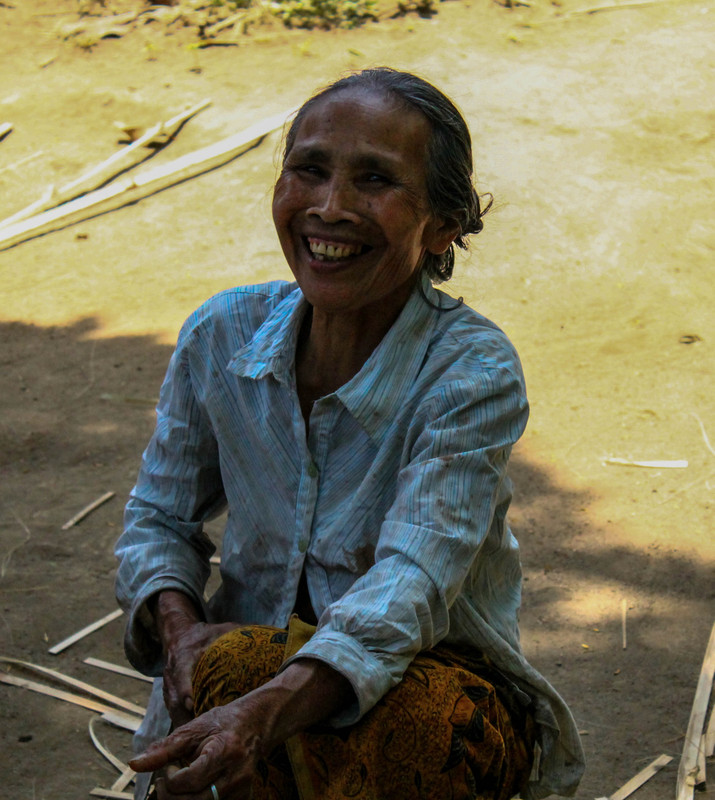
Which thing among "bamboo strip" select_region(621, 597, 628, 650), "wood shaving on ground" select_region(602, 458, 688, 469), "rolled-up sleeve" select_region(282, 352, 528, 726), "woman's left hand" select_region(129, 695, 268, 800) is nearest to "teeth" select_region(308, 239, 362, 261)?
"rolled-up sleeve" select_region(282, 352, 528, 726)

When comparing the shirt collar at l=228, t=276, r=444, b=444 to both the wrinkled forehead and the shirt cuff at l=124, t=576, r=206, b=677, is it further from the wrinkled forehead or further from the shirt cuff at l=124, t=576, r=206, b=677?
the shirt cuff at l=124, t=576, r=206, b=677

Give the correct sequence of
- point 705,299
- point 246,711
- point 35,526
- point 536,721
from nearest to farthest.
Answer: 1. point 246,711
2. point 536,721
3. point 35,526
4. point 705,299

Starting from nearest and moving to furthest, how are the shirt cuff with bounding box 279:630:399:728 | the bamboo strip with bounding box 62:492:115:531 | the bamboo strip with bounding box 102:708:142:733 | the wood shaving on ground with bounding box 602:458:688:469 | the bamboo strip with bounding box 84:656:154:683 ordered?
the shirt cuff with bounding box 279:630:399:728 → the bamboo strip with bounding box 102:708:142:733 → the bamboo strip with bounding box 84:656:154:683 → the bamboo strip with bounding box 62:492:115:531 → the wood shaving on ground with bounding box 602:458:688:469

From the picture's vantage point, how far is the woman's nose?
2.00 meters

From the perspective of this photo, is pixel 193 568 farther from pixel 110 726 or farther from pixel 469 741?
pixel 110 726

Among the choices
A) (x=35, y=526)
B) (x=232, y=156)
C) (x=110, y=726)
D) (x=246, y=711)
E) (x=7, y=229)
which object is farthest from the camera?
(x=232, y=156)

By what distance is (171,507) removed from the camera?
2.23m

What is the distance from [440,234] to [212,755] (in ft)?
3.55

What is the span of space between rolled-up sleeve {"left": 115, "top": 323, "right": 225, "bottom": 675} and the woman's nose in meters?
0.42

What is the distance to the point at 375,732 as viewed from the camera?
5.76 feet

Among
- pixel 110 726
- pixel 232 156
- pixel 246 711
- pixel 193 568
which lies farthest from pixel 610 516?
pixel 232 156

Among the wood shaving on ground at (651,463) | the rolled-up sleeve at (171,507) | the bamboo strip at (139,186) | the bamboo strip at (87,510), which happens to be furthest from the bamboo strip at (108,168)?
the rolled-up sleeve at (171,507)

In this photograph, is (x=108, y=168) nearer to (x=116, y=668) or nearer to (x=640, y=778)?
(x=116, y=668)

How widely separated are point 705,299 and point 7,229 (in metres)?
4.02
